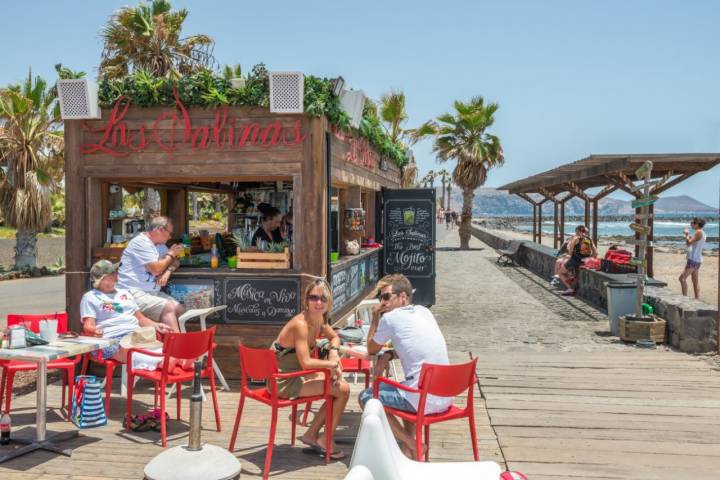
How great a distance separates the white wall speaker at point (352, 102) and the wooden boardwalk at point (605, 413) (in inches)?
126

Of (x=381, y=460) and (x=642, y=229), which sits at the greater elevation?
(x=642, y=229)

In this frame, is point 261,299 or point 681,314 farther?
point 681,314

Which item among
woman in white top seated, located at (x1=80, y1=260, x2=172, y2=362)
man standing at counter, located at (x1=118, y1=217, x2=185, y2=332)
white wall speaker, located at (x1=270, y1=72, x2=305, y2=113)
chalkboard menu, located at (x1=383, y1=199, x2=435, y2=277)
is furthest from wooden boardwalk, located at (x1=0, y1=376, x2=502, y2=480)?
chalkboard menu, located at (x1=383, y1=199, x2=435, y2=277)

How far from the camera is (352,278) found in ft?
30.3

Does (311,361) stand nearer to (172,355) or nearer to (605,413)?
(172,355)

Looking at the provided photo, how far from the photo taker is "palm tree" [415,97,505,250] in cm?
2856

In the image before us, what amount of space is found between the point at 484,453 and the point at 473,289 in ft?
36.0

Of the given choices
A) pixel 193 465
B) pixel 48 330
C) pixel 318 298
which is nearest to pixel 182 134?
pixel 48 330

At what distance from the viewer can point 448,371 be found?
3986 millimetres

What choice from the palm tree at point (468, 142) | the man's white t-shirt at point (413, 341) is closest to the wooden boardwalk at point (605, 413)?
the man's white t-shirt at point (413, 341)

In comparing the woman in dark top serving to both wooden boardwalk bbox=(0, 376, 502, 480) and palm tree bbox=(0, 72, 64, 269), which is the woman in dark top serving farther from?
palm tree bbox=(0, 72, 64, 269)

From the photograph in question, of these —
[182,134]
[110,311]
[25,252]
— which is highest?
[182,134]

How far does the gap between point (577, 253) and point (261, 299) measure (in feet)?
29.8

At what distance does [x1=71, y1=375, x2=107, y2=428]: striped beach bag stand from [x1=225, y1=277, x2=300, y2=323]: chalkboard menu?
1.92 meters
